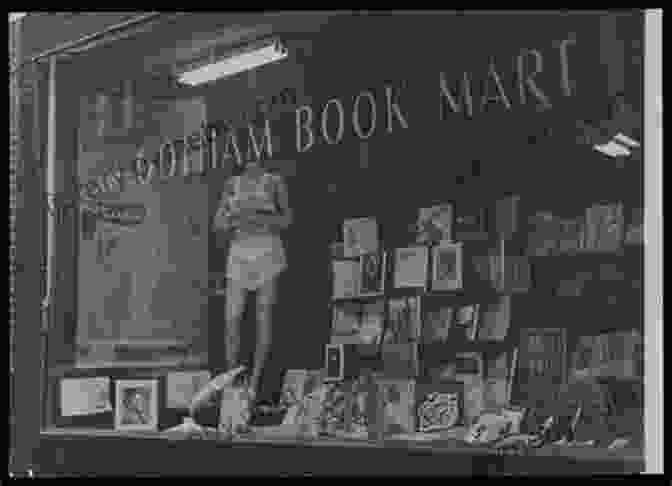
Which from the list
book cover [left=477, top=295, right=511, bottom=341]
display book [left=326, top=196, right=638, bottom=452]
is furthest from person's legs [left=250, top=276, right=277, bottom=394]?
book cover [left=477, top=295, right=511, bottom=341]

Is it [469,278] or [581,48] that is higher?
[581,48]

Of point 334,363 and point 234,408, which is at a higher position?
point 334,363

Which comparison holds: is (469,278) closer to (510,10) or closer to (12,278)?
(510,10)

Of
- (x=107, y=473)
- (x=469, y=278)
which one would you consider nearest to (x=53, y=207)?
(x=107, y=473)

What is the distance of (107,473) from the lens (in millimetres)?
5148

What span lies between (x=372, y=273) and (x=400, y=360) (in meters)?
0.39

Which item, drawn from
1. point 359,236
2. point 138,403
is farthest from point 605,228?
point 138,403

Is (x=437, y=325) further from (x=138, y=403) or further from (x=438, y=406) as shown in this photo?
(x=138, y=403)

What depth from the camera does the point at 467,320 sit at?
471 centimetres

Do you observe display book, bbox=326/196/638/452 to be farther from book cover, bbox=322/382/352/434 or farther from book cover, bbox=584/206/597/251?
book cover, bbox=322/382/352/434

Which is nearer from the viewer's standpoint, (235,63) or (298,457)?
(298,457)

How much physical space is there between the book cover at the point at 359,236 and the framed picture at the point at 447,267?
27 cm

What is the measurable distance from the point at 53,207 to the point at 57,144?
1.00 feet

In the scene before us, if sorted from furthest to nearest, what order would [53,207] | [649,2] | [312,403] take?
[53,207] < [312,403] < [649,2]
